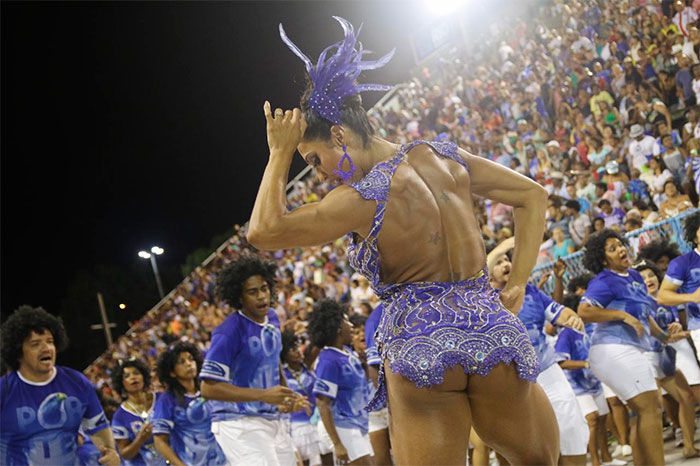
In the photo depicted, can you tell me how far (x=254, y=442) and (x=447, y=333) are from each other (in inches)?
122

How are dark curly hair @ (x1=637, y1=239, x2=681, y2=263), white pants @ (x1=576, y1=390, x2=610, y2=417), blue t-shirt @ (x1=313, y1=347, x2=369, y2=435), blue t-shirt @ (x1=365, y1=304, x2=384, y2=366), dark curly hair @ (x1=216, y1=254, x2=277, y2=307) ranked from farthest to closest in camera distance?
dark curly hair @ (x1=637, y1=239, x2=681, y2=263) → white pants @ (x1=576, y1=390, x2=610, y2=417) → blue t-shirt @ (x1=313, y1=347, x2=369, y2=435) → blue t-shirt @ (x1=365, y1=304, x2=384, y2=366) → dark curly hair @ (x1=216, y1=254, x2=277, y2=307)

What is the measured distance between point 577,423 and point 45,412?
3.57 m

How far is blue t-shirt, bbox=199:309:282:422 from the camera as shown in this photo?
213 inches

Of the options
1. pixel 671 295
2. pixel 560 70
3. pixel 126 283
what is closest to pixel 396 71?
pixel 560 70

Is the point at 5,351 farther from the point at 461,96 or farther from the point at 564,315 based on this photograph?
the point at 461,96

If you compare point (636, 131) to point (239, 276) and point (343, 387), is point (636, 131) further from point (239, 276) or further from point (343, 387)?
point (239, 276)

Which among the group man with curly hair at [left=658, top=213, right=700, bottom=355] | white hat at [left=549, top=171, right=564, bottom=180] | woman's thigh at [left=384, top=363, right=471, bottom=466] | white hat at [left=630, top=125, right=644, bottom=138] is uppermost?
white hat at [left=549, top=171, right=564, bottom=180]

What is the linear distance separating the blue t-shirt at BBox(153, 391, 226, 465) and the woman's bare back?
13.6 feet

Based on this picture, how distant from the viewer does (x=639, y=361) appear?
5.89 metres

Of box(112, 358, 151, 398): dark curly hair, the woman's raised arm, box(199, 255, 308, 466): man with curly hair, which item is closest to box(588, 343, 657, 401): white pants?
box(199, 255, 308, 466): man with curly hair

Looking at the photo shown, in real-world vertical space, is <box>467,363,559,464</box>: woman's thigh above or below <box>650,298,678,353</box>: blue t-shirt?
below

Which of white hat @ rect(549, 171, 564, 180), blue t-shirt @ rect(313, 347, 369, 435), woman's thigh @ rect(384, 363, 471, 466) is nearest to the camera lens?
woman's thigh @ rect(384, 363, 471, 466)

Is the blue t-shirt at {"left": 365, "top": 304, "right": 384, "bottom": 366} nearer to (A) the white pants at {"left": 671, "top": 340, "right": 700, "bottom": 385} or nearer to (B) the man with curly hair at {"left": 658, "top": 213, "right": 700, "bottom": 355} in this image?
(B) the man with curly hair at {"left": 658, "top": 213, "right": 700, "bottom": 355}

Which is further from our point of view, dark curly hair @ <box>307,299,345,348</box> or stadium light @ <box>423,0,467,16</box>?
stadium light @ <box>423,0,467,16</box>
